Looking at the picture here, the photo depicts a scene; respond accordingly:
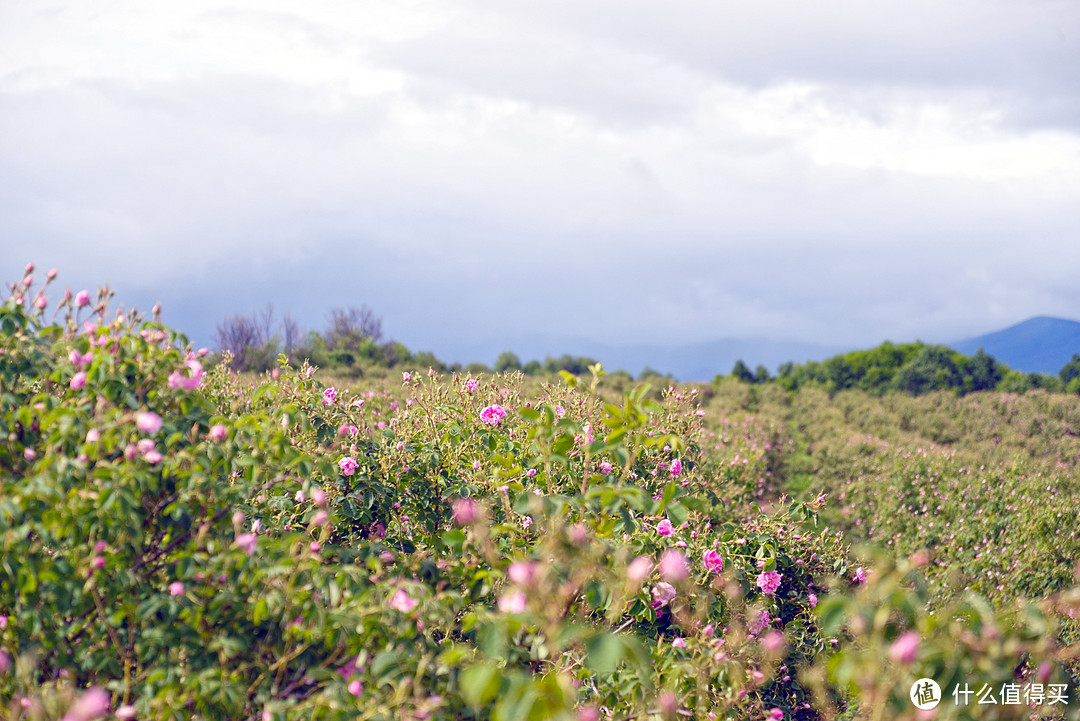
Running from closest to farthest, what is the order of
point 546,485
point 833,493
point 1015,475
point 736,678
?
point 736,678 < point 546,485 < point 1015,475 < point 833,493

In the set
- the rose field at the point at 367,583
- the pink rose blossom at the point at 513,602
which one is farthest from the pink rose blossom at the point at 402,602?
the pink rose blossom at the point at 513,602

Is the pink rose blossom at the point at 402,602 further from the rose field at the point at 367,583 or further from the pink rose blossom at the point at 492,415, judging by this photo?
the pink rose blossom at the point at 492,415

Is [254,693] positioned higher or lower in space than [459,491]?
lower

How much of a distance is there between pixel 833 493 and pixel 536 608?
1341 centimetres

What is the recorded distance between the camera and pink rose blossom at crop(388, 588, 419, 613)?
2252 mm

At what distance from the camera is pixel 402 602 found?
7.42 ft

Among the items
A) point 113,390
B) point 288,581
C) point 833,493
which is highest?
point 113,390

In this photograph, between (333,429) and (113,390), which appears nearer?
(113,390)

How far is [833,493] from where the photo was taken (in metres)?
13.7

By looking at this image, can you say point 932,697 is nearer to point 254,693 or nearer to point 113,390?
point 254,693

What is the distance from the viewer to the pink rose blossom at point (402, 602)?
225cm

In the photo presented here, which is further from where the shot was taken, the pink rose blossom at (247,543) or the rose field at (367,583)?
the pink rose blossom at (247,543)

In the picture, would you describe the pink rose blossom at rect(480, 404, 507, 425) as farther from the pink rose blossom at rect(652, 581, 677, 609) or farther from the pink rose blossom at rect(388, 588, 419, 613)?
the pink rose blossom at rect(388, 588, 419, 613)

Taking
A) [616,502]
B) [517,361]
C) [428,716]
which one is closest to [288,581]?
[428,716]
